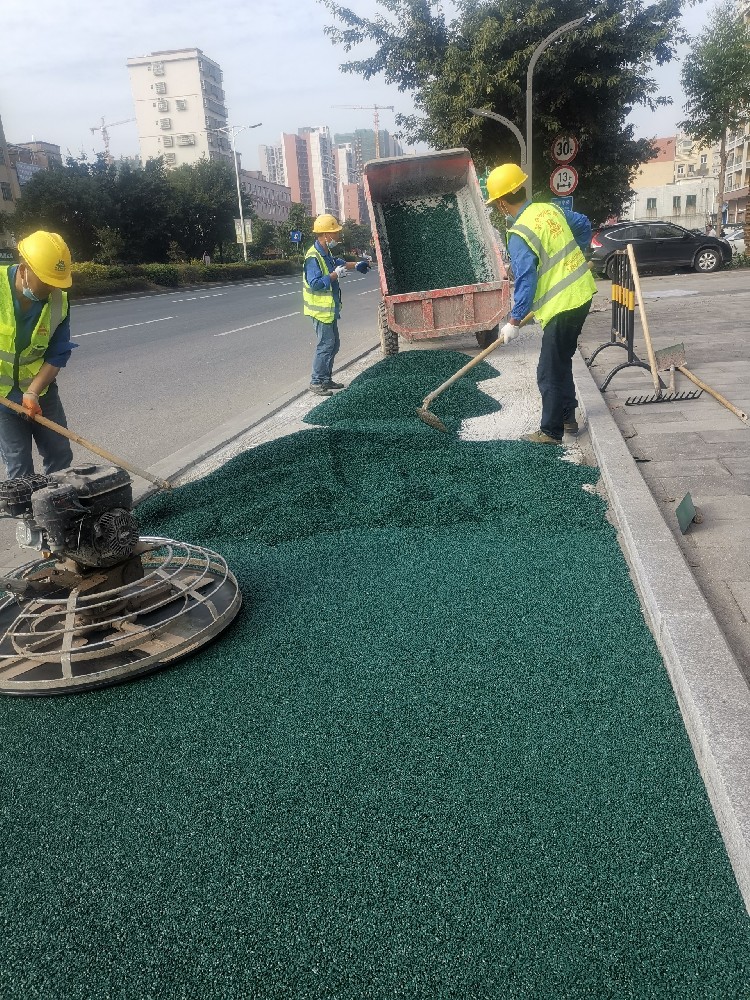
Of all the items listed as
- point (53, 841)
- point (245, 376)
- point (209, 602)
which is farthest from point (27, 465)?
point (245, 376)

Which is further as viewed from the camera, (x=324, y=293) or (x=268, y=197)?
(x=268, y=197)

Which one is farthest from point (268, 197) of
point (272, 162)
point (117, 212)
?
point (272, 162)

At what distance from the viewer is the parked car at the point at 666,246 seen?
22.1 m

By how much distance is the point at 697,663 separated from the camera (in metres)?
2.62

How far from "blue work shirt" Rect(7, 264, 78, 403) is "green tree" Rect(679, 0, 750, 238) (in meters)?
28.5

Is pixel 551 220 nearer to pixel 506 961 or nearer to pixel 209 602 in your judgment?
pixel 209 602

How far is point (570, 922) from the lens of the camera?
1900 mm

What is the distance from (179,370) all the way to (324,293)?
3367mm

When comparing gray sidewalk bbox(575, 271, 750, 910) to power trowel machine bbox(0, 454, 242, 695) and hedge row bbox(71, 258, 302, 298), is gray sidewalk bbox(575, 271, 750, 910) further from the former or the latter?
hedge row bbox(71, 258, 302, 298)

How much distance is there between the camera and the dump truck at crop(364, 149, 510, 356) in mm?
9508

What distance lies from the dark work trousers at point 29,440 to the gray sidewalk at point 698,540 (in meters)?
3.04

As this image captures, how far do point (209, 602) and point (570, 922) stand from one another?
2010mm

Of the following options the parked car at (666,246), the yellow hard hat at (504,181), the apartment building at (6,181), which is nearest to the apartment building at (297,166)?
the apartment building at (6,181)

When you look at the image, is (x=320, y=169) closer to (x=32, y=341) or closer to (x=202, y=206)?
(x=202, y=206)
